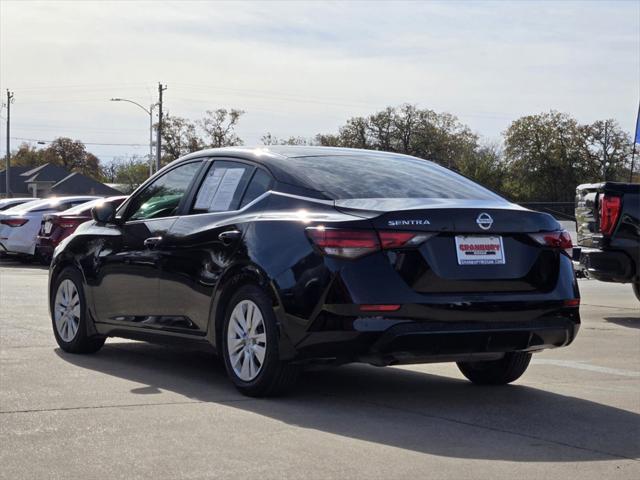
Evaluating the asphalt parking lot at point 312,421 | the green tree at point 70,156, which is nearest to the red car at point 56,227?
the asphalt parking lot at point 312,421

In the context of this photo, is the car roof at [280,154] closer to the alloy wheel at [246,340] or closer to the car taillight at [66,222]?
the alloy wheel at [246,340]

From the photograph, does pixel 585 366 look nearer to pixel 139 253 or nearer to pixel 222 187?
pixel 222 187

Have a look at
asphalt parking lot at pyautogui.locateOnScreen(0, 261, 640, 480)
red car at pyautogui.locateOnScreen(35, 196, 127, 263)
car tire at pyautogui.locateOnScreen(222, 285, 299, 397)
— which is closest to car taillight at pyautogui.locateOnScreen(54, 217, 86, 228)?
red car at pyautogui.locateOnScreen(35, 196, 127, 263)

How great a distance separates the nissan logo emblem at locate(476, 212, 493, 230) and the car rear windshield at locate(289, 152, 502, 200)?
52 cm

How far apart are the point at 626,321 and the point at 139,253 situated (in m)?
6.67

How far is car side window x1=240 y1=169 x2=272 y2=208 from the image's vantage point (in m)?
7.57

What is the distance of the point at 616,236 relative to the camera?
1306cm

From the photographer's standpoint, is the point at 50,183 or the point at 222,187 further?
the point at 50,183

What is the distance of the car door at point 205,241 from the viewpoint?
296 inches

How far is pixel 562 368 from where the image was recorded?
9016mm

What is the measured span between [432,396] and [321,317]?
1.22m

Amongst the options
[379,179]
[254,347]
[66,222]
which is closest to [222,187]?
[379,179]

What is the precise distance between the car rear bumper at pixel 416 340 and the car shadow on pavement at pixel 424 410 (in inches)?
13.6

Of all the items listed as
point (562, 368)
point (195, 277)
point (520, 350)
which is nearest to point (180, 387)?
point (195, 277)
